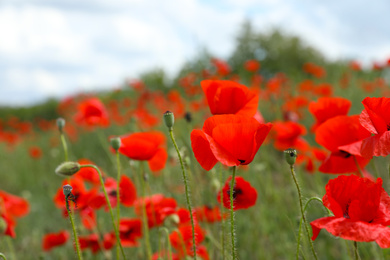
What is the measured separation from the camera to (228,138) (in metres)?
0.97

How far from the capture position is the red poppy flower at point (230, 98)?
4.05 ft

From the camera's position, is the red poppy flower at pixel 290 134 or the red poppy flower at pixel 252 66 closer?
the red poppy flower at pixel 290 134

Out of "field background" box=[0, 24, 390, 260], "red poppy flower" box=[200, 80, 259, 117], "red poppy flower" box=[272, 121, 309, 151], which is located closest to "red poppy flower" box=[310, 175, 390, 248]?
"field background" box=[0, 24, 390, 260]

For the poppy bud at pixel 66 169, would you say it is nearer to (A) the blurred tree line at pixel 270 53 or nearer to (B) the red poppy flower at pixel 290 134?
(B) the red poppy flower at pixel 290 134

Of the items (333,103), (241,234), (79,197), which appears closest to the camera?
(333,103)

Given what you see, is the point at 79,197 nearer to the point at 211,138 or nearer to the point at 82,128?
the point at 211,138

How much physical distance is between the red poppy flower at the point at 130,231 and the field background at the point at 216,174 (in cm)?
24

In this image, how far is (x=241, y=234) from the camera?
3.14 metres

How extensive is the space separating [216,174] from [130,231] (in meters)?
1.05

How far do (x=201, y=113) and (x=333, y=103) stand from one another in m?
5.22

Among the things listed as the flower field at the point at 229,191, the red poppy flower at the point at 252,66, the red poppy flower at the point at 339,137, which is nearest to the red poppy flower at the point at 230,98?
the flower field at the point at 229,191

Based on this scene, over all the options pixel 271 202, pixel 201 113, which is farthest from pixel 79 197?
pixel 201 113

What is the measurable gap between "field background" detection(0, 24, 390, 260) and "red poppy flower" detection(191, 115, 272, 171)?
26cm

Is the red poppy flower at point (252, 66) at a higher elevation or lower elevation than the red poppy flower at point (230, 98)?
higher
